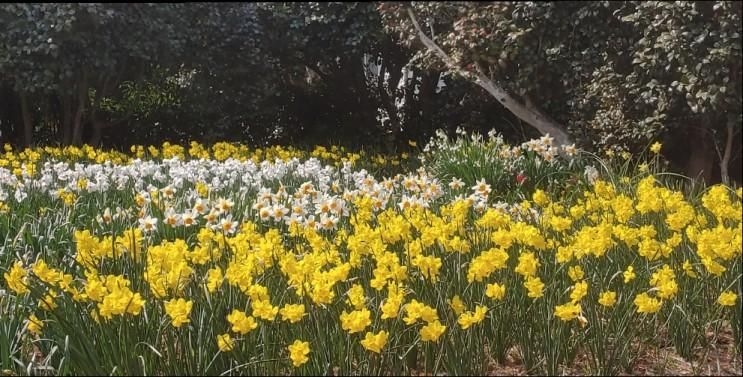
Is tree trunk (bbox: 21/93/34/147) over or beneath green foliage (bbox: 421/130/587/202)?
over

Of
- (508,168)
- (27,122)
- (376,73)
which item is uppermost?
(376,73)

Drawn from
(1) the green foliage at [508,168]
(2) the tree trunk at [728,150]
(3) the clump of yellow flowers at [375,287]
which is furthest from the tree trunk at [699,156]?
(3) the clump of yellow flowers at [375,287]

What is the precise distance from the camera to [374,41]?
9.09 meters

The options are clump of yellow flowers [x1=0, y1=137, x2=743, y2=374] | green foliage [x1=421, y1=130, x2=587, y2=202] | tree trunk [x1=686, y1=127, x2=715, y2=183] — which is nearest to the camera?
clump of yellow flowers [x1=0, y1=137, x2=743, y2=374]

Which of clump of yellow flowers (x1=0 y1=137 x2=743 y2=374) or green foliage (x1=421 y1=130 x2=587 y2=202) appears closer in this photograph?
clump of yellow flowers (x1=0 y1=137 x2=743 y2=374)

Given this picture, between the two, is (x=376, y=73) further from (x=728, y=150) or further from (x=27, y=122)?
(x=728, y=150)

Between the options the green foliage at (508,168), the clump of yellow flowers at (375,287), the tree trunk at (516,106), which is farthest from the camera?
the tree trunk at (516,106)

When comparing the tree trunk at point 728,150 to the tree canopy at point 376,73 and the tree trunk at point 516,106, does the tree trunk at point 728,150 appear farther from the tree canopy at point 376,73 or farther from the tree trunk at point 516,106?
the tree trunk at point 516,106

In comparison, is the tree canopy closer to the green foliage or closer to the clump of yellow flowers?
the green foliage

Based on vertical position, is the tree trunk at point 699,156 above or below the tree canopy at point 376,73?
below

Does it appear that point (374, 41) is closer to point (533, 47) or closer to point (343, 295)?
point (533, 47)

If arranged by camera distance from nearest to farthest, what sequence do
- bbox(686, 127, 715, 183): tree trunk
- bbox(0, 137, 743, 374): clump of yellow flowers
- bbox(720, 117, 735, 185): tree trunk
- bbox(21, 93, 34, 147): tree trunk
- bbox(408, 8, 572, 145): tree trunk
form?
bbox(0, 137, 743, 374): clump of yellow flowers
bbox(720, 117, 735, 185): tree trunk
bbox(686, 127, 715, 183): tree trunk
bbox(408, 8, 572, 145): tree trunk
bbox(21, 93, 34, 147): tree trunk

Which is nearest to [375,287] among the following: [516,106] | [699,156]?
[699,156]

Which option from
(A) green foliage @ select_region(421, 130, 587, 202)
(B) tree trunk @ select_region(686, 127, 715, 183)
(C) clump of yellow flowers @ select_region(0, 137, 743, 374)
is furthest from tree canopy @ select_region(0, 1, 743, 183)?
(C) clump of yellow flowers @ select_region(0, 137, 743, 374)
